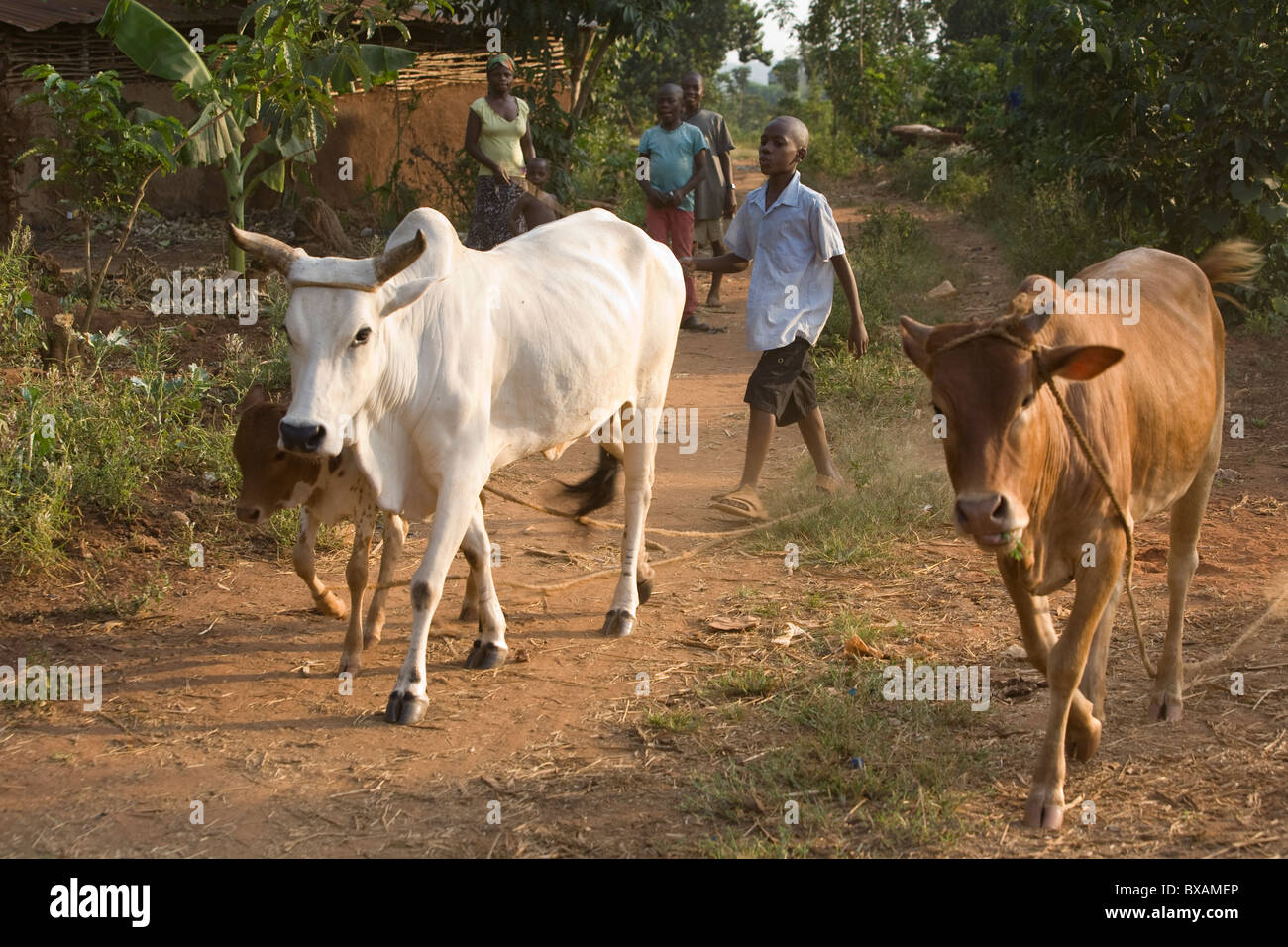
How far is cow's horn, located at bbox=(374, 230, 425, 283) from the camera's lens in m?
4.00

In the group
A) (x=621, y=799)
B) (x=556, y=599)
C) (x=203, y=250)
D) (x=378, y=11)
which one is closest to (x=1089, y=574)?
(x=621, y=799)

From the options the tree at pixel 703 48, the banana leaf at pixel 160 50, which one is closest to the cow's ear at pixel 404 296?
the banana leaf at pixel 160 50

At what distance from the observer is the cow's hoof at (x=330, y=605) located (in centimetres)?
510

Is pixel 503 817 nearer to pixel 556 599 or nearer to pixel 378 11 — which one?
pixel 556 599

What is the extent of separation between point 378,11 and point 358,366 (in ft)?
19.0

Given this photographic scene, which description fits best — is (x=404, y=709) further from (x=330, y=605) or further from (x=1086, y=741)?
(x=1086, y=741)

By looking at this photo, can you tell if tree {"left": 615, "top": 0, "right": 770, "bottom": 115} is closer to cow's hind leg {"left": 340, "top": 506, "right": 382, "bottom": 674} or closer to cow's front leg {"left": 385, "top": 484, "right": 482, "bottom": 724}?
cow's hind leg {"left": 340, "top": 506, "right": 382, "bottom": 674}

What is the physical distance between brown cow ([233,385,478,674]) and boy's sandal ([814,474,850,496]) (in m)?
2.53

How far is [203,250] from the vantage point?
1132 cm

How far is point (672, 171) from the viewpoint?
1002cm

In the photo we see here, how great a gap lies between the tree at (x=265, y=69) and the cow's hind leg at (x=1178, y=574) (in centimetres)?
546

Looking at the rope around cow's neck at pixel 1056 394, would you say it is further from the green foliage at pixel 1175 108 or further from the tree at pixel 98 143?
the green foliage at pixel 1175 108

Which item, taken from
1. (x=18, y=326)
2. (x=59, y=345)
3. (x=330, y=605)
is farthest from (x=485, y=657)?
(x=18, y=326)

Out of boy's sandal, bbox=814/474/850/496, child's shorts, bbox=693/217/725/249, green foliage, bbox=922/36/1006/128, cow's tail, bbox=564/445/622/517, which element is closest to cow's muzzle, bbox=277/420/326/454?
cow's tail, bbox=564/445/622/517
